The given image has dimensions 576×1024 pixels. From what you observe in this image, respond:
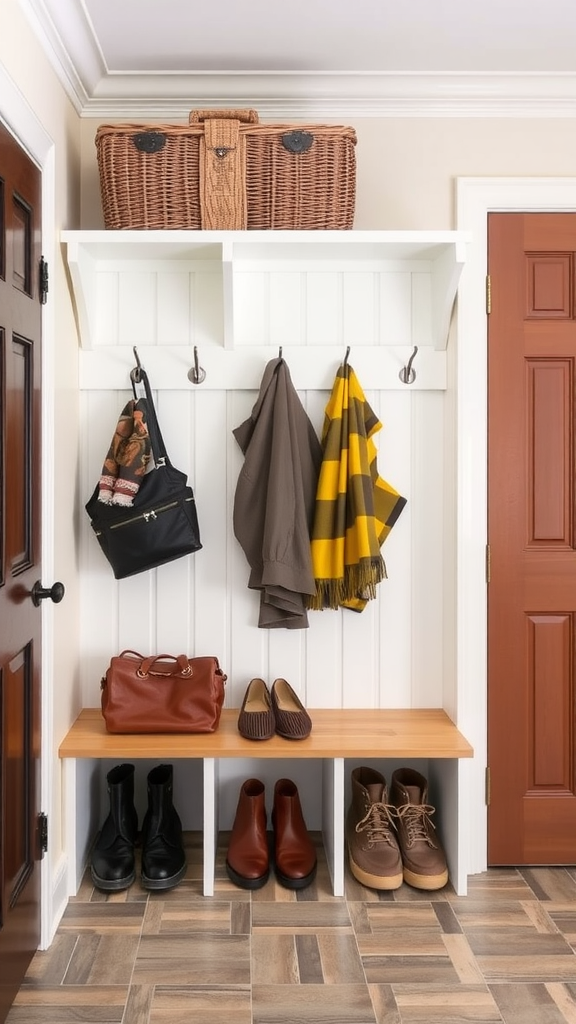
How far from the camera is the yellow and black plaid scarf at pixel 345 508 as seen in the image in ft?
7.44

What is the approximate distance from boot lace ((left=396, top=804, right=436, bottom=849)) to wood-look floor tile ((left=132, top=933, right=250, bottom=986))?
0.56m

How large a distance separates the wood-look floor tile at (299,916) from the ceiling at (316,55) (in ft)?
7.49

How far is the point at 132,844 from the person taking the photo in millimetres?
2271

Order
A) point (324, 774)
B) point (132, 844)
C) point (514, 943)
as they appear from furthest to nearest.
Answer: point (324, 774) < point (132, 844) < point (514, 943)

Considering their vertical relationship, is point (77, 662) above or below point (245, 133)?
below

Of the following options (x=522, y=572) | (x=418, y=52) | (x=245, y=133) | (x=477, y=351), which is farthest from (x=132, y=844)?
(x=418, y=52)

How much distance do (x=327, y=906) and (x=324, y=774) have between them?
0.40 meters

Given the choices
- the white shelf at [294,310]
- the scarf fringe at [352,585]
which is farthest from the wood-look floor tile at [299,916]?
the white shelf at [294,310]

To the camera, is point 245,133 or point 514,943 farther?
point 245,133

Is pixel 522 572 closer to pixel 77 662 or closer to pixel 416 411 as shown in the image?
pixel 416 411

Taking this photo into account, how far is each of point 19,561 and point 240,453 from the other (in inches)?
33.4

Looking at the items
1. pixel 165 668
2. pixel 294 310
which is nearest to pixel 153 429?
pixel 294 310

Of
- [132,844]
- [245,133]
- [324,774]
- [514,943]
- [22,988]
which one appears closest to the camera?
[22,988]

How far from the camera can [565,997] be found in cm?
178
